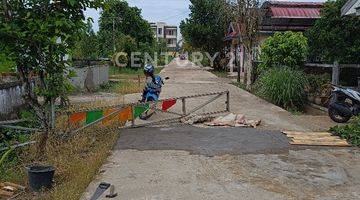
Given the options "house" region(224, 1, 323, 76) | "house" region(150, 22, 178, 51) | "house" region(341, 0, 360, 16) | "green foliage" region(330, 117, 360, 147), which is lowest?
"green foliage" region(330, 117, 360, 147)

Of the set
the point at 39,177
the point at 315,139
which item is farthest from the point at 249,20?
the point at 39,177

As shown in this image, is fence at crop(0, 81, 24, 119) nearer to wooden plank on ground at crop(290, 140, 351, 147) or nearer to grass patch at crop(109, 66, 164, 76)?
wooden plank on ground at crop(290, 140, 351, 147)

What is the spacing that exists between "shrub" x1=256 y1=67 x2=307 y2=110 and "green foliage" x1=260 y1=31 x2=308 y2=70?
1263mm

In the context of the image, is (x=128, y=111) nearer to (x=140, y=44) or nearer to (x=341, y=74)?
(x=341, y=74)

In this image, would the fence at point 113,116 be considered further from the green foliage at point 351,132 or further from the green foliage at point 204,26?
the green foliage at point 204,26

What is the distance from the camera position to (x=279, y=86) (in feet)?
45.4

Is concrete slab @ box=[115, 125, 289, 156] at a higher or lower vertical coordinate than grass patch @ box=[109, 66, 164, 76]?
lower

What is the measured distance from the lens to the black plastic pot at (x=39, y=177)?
5.48 m

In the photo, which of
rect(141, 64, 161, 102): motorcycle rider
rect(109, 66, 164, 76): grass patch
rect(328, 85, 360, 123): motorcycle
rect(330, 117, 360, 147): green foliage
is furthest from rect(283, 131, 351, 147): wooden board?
rect(109, 66, 164, 76): grass patch

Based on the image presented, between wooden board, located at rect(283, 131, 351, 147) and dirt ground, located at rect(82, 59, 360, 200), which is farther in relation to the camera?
wooden board, located at rect(283, 131, 351, 147)

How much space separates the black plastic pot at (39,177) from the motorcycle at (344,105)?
22.9 feet

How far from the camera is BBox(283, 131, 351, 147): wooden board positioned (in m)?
7.70

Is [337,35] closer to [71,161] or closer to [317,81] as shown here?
[317,81]

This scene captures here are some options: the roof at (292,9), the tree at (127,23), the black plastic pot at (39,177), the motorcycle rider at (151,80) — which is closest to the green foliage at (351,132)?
the motorcycle rider at (151,80)
